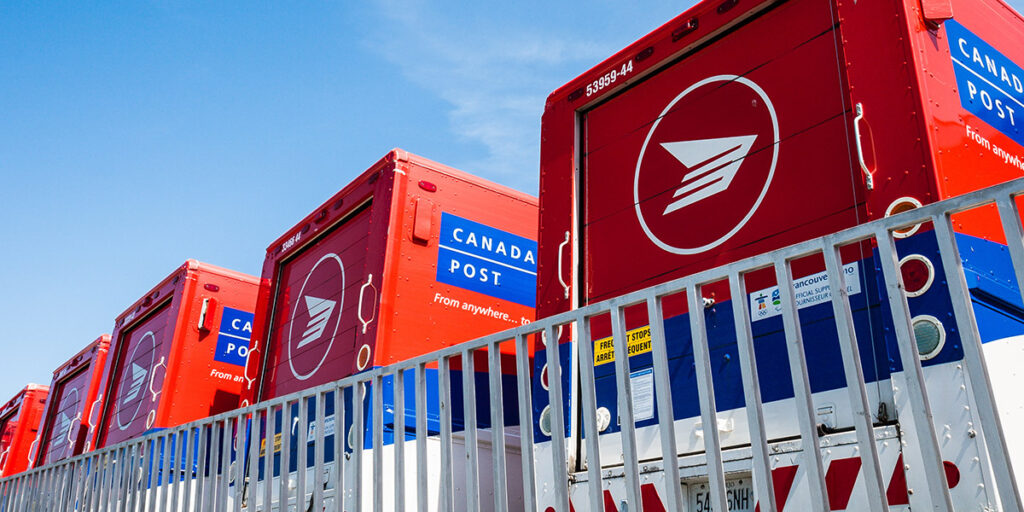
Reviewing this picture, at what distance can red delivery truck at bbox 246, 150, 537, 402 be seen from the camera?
18.8 ft

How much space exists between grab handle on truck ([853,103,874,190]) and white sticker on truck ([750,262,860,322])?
1.02ft

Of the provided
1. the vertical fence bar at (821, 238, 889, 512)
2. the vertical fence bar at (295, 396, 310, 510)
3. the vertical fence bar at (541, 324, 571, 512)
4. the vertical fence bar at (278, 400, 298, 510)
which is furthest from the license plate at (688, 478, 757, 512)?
the vertical fence bar at (278, 400, 298, 510)

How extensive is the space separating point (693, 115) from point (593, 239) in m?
0.83

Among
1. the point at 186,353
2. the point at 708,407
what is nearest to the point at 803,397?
the point at 708,407

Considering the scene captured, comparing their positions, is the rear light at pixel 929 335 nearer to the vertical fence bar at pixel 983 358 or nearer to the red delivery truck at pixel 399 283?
→ the vertical fence bar at pixel 983 358

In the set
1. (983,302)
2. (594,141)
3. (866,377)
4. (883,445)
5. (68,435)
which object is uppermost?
(594,141)

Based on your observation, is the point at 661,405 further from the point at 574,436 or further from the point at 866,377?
the point at 574,436

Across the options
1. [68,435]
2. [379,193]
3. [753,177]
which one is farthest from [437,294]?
[68,435]

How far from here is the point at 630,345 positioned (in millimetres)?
4012

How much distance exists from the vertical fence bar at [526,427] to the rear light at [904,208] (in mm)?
1328

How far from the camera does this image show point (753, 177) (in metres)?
3.76

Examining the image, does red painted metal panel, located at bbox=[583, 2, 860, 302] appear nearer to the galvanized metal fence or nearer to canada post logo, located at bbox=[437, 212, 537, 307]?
the galvanized metal fence

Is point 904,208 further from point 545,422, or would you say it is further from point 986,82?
point 545,422

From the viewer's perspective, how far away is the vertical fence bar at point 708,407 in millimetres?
2242
